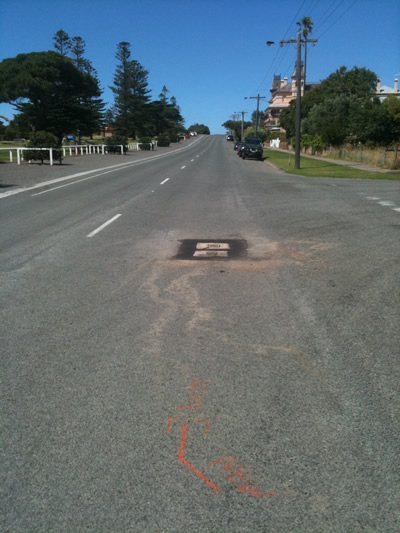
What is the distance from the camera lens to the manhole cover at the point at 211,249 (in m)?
8.88

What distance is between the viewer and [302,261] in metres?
8.30

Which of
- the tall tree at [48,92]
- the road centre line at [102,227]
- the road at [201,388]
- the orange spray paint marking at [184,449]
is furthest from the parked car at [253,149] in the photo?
the orange spray paint marking at [184,449]

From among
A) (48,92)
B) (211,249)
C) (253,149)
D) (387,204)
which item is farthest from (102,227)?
(48,92)

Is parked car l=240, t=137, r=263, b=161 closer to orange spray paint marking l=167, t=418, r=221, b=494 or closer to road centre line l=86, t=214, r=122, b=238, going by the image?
road centre line l=86, t=214, r=122, b=238

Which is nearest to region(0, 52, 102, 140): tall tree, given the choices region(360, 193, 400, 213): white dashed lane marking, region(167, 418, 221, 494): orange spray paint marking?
region(360, 193, 400, 213): white dashed lane marking

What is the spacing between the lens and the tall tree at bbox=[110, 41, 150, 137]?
102062 mm

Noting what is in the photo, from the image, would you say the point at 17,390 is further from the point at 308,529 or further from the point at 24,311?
the point at 308,529

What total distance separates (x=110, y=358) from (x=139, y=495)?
1.86 m

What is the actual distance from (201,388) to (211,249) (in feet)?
17.9

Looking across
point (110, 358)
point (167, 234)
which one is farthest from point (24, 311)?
point (167, 234)

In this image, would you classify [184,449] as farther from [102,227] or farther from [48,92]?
[48,92]

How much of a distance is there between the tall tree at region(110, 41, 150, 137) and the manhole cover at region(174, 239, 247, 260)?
99.3m

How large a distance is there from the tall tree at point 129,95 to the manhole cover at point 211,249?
99332 mm

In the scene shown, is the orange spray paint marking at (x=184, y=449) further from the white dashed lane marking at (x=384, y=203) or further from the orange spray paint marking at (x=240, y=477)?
the white dashed lane marking at (x=384, y=203)
